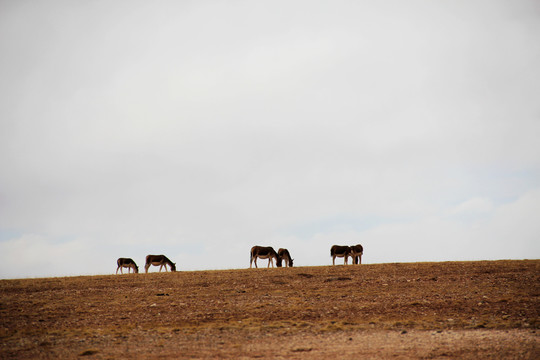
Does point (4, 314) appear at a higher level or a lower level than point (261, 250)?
lower

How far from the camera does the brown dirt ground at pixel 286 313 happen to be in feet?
50.8

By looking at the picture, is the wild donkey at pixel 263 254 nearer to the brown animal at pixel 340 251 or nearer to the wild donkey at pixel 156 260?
the brown animal at pixel 340 251

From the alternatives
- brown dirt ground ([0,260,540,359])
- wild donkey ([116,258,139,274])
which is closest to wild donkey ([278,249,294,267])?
brown dirt ground ([0,260,540,359])

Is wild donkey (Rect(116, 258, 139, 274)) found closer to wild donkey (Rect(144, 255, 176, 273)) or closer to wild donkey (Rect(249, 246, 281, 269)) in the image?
wild donkey (Rect(144, 255, 176, 273))

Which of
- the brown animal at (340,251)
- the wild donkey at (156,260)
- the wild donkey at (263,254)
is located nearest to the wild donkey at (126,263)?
the wild donkey at (156,260)

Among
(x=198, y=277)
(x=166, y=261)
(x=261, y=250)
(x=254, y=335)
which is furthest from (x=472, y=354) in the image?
(x=166, y=261)

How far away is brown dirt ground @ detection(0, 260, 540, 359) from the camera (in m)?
15.5

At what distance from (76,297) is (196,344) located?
11115mm

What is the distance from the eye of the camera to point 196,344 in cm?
1644

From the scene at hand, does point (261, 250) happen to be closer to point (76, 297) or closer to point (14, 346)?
point (76, 297)

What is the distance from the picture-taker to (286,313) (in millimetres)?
20797

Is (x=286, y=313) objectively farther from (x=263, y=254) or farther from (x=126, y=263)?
(x=126, y=263)

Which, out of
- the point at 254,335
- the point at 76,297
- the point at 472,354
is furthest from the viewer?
the point at 76,297

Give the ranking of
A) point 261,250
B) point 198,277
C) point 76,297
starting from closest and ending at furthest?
1. point 76,297
2. point 198,277
3. point 261,250
